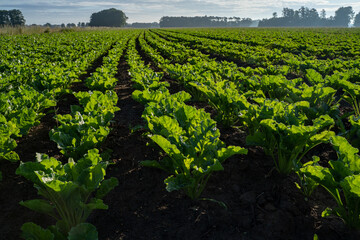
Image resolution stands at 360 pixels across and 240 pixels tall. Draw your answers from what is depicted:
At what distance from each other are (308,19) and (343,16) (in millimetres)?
29640

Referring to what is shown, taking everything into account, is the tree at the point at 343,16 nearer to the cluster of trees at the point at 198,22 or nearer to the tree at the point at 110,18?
the cluster of trees at the point at 198,22

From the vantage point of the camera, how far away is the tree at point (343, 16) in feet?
578

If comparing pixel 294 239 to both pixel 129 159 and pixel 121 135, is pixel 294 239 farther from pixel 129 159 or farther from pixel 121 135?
pixel 121 135

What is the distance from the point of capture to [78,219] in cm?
241

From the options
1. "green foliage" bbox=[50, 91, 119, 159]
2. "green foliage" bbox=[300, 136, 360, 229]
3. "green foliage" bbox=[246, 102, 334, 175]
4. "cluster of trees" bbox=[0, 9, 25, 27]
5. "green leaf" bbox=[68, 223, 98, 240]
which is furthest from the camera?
"cluster of trees" bbox=[0, 9, 25, 27]

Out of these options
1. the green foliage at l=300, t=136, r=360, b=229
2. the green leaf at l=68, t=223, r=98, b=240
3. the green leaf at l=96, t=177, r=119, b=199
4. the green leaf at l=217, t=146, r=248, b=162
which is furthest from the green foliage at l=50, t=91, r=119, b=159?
the green foliage at l=300, t=136, r=360, b=229

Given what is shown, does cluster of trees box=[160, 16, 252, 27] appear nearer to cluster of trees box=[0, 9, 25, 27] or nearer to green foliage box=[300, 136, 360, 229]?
cluster of trees box=[0, 9, 25, 27]

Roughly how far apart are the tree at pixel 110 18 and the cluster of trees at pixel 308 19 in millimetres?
83255

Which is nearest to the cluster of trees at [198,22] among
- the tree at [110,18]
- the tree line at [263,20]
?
the tree line at [263,20]

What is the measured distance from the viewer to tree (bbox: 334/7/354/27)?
176250 millimetres

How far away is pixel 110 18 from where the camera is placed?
144375 mm

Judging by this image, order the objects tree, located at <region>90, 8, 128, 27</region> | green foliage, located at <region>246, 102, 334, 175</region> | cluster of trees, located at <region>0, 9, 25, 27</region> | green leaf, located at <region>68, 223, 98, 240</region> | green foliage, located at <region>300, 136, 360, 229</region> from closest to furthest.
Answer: green leaf, located at <region>68, 223, 98, 240</region>, green foliage, located at <region>300, 136, 360, 229</region>, green foliage, located at <region>246, 102, 334, 175</region>, cluster of trees, located at <region>0, 9, 25, 27</region>, tree, located at <region>90, 8, 128, 27</region>

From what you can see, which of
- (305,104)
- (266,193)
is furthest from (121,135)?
(305,104)

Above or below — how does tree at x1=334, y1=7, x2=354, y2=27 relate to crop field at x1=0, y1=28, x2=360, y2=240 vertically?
above
